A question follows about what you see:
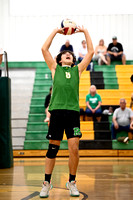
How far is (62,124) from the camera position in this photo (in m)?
4.71

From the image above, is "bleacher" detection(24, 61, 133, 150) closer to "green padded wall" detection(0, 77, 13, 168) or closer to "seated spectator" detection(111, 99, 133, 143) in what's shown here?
"seated spectator" detection(111, 99, 133, 143)

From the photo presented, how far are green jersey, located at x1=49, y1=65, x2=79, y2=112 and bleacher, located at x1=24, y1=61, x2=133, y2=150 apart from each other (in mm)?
5848

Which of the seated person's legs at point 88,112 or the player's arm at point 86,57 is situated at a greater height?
the player's arm at point 86,57

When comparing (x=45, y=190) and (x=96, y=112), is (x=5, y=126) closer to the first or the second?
(x=45, y=190)

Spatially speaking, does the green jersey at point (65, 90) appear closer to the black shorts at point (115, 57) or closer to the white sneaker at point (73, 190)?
the white sneaker at point (73, 190)

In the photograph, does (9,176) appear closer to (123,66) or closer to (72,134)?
(72,134)

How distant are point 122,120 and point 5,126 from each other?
4.17m

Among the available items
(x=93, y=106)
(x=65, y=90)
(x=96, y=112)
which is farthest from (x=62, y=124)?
(x=93, y=106)

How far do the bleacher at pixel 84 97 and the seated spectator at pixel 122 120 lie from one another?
269mm

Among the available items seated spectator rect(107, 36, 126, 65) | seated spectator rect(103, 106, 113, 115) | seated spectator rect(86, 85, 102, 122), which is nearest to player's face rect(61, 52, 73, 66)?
seated spectator rect(86, 85, 102, 122)

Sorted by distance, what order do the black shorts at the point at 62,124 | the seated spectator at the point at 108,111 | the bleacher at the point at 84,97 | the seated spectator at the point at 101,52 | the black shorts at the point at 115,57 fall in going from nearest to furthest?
the black shorts at the point at 62,124 → the bleacher at the point at 84,97 → the seated spectator at the point at 108,111 → the seated spectator at the point at 101,52 → the black shorts at the point at 115,57

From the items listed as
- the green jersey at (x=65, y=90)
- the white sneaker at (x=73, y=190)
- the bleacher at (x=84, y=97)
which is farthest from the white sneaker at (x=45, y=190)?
the bleacher at (x=84, y=97)

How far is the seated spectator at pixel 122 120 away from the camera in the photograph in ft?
35.5

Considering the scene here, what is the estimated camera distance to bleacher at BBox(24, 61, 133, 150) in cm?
Answer: 1061
